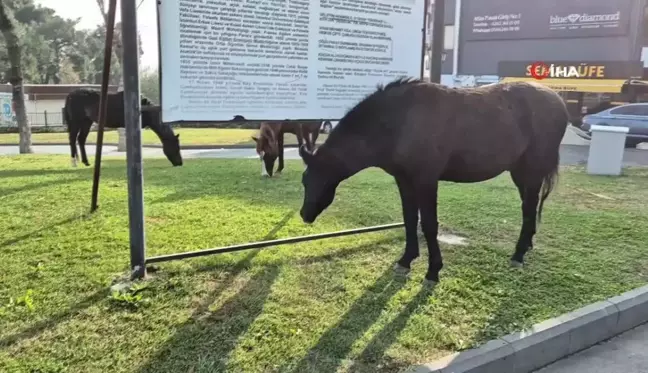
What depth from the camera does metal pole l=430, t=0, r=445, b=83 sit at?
5703mm

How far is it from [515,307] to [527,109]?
1779mm

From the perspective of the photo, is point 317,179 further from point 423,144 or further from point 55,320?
point 55,320

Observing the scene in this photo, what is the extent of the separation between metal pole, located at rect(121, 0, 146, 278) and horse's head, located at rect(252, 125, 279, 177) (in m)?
5.29

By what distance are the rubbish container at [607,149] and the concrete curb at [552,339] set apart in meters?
7.61

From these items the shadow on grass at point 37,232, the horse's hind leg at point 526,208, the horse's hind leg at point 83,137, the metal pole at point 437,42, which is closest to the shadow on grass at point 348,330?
the horse's hind leg at point 526,208

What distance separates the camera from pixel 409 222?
4.82 meters

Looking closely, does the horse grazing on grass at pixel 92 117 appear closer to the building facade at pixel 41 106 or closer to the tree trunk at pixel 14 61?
the tree trunk at pixel 14 61

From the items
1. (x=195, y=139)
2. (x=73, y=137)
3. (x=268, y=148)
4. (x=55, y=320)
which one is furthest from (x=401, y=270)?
(x=195, y=139)

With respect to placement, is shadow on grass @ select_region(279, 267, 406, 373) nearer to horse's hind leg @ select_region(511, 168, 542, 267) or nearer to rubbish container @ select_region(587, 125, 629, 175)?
horse's hind leg @ select_region(511, 168, 542, 267)

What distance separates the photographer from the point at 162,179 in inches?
363

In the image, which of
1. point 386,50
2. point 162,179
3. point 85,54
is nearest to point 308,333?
point 386,50

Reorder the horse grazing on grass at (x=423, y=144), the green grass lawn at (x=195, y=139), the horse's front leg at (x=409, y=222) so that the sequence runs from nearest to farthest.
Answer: the horse grazing on grass at (x=423, y=144), the horse's front leg at (x=409, y=222), the green grass lawn at (x=195, y=139)

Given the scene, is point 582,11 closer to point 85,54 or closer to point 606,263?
point 606,263

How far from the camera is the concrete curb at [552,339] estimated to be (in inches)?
131
